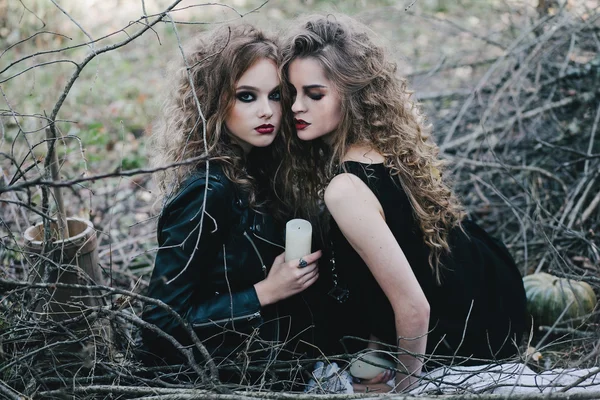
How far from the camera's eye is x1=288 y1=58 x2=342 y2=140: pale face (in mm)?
2643

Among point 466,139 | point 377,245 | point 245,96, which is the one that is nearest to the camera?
point 377,245

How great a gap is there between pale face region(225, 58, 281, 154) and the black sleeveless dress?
49cm

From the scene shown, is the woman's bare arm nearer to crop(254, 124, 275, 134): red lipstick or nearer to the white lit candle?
the white lit candle

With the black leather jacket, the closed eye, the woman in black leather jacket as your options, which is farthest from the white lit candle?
the closed eye

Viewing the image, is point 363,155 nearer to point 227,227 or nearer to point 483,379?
point 227,227

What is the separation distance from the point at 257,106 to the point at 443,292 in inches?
51.5

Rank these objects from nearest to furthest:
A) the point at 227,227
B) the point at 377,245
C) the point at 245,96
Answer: the point at 377,245 < the point at 227,227 < the point at 245,96

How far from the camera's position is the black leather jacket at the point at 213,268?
250 centimetres

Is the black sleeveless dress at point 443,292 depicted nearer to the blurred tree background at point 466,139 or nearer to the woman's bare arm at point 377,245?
the woman's bare arm at point 377,245

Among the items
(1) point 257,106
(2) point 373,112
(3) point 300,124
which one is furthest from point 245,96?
(2) point 373,112

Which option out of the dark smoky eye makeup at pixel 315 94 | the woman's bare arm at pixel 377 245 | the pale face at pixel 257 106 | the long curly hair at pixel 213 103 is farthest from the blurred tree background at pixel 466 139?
the woman's bare arm at pixel 377 245

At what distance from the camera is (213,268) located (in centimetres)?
266

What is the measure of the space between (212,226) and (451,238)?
4.07ft

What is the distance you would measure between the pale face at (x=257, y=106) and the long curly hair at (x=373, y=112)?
0.10 m
